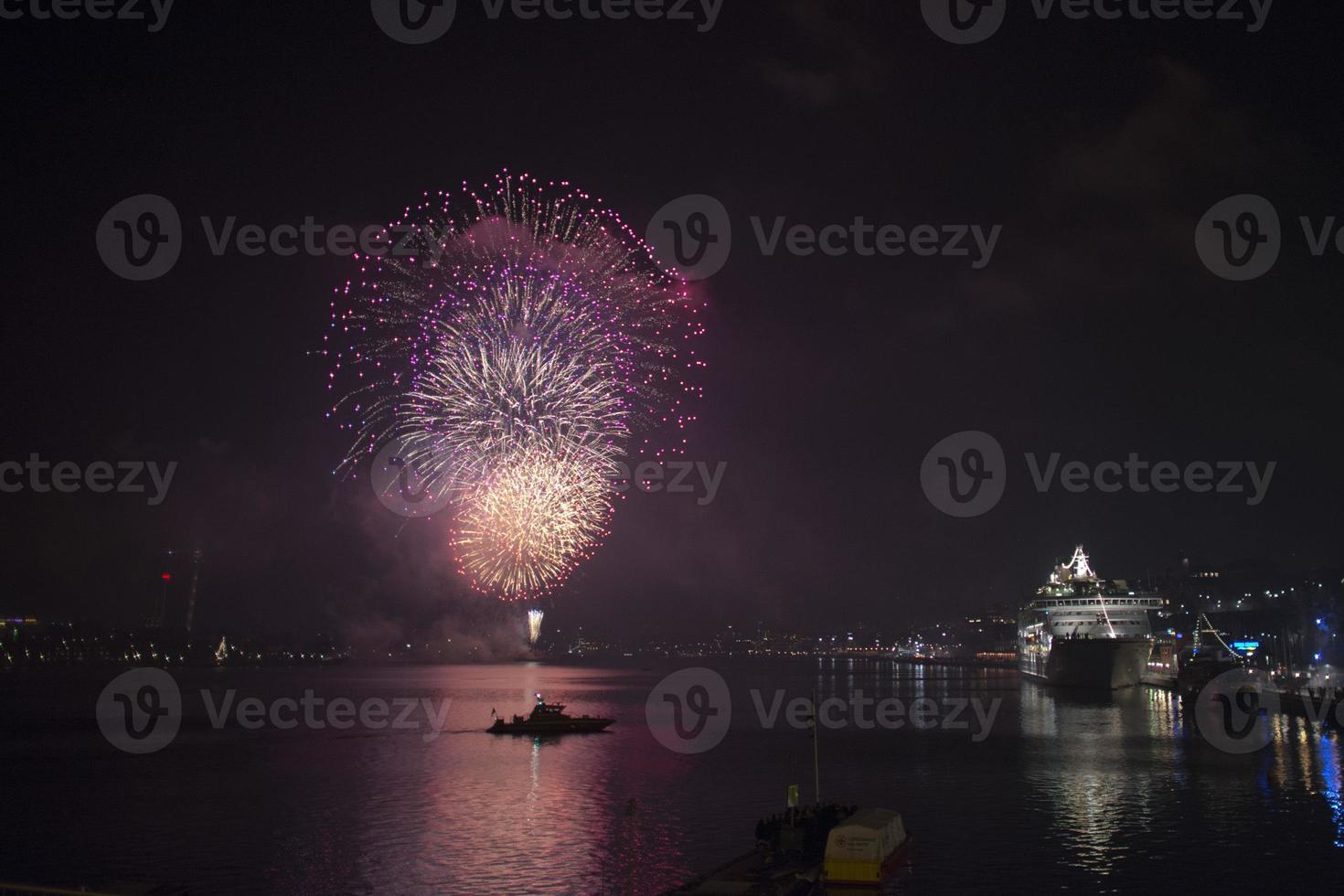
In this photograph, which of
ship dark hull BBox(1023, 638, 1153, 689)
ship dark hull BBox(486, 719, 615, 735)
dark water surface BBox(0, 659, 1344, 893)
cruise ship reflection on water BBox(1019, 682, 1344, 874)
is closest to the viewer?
dark water surface BBox(0, 659, 1344, 893)

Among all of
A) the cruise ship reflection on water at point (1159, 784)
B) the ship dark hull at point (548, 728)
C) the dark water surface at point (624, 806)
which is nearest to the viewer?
the dark water surface at point (624, 806)

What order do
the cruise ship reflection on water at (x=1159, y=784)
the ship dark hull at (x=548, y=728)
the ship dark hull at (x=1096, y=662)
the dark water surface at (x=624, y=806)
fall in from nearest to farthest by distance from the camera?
1. the dark water surface at (x=624, y=806)
2. the cruise ship reflection on water at (x=1159, y=784)
3. the ship dark hull at (x=548, y=728)
4. the ship dark hull at (x=1096, y=662)

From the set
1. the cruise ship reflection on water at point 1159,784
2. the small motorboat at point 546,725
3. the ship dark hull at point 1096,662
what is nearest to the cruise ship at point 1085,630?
the ship dark hull at point 1096,662

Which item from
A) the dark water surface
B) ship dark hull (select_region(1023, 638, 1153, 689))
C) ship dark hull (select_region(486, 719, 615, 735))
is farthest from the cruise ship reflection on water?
ship dark hull (select_region(1023, 638, 1153, 689))

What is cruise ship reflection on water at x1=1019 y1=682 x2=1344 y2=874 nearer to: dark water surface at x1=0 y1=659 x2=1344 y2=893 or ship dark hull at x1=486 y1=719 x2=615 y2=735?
dark water surface at x1=0 y1=659 x2=1344 y2=893

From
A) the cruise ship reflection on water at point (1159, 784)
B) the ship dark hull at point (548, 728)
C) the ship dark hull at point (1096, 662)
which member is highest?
the ship dark hull at point (1096, 662)

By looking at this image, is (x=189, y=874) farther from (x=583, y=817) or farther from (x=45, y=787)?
(x=45, y=787)

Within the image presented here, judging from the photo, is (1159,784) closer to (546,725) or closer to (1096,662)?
(546,725)

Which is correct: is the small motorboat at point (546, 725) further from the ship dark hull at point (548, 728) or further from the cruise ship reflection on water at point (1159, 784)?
the cruise ship reflection on water at point (1159, 784)
